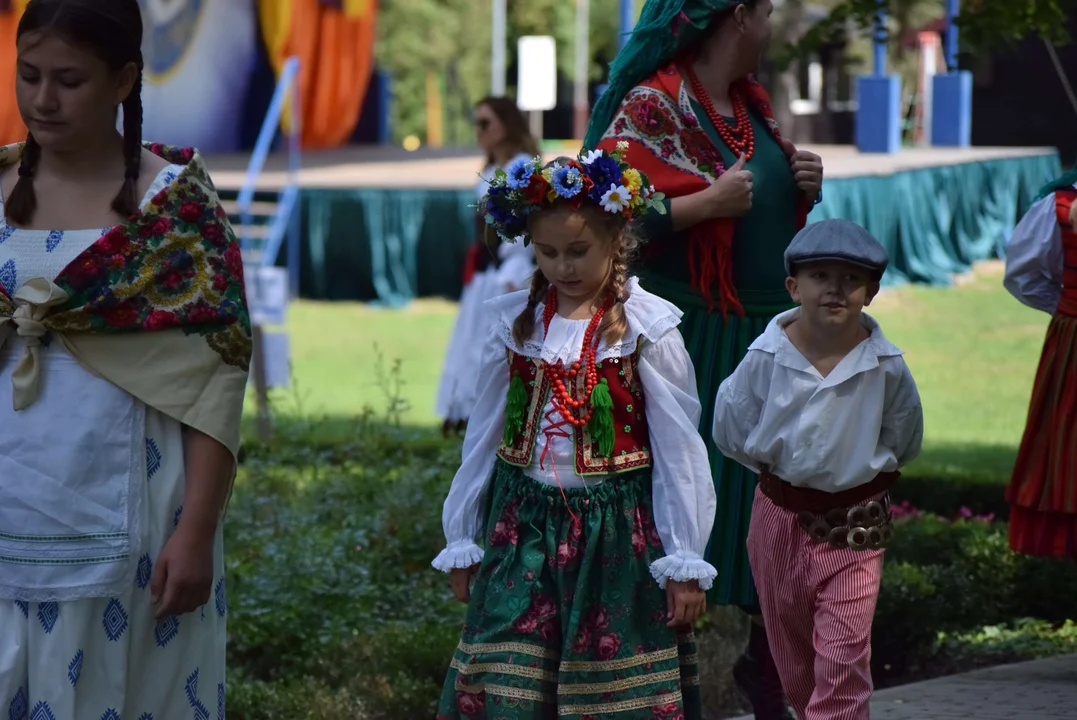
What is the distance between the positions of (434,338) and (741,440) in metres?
11.9

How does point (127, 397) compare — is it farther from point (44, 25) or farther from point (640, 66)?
point (640, 66)

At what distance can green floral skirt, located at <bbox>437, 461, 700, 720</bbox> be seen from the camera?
341 cm

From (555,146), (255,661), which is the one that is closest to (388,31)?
(555,146)

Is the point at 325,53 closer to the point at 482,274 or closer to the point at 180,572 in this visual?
the point at 482,274

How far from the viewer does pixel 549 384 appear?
3.49 meters

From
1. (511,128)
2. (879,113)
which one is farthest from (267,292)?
(879,113)

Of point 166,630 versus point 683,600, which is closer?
point 166,630

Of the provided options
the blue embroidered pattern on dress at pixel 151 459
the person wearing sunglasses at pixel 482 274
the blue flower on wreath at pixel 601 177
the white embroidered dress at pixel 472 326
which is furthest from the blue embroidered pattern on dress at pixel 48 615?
the white embroidered dress at pixel 472 326

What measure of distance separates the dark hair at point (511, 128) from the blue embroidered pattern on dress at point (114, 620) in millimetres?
5833

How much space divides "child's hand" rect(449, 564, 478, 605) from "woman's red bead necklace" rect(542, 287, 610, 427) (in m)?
0.39

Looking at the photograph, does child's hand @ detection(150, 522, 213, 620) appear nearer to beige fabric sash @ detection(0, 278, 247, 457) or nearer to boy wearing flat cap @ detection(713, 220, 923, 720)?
beige fabric sash @ detection(0, 278, 247, 457)

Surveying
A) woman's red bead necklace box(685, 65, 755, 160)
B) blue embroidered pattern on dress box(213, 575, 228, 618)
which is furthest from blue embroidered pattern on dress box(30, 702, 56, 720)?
woman's red bead necklace box(685, 65, 755, 160)

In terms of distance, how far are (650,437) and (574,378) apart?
8.0 inches

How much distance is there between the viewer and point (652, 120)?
13.9 feet
